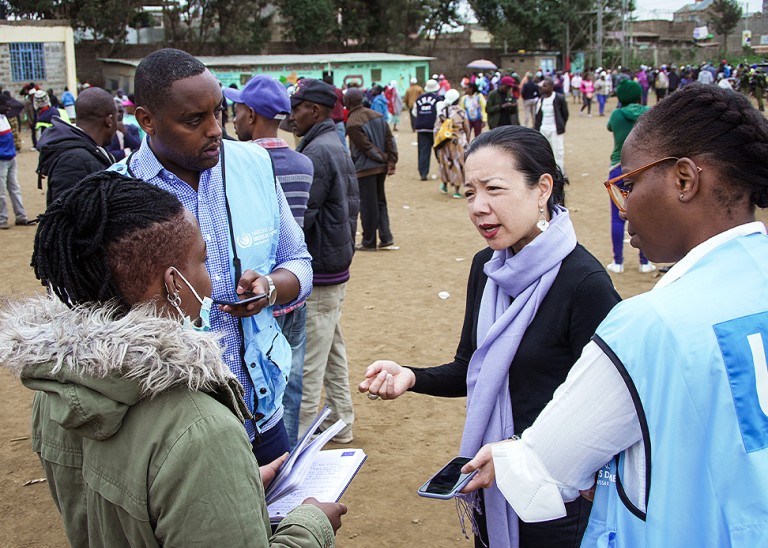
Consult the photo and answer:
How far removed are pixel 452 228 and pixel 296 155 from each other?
7.23 meters

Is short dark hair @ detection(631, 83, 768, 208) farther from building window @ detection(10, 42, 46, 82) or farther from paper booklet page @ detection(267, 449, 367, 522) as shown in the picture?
building window @ detection(10, 42, 46, 82)

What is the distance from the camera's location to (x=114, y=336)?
5.18 ft

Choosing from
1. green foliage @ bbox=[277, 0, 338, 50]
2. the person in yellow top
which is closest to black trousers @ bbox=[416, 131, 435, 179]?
the person in yellow top

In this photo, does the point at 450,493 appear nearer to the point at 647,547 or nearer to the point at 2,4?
the point at 647,547

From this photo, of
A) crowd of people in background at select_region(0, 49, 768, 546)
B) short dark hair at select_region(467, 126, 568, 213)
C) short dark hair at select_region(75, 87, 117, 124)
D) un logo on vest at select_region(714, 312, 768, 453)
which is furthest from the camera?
short dark hair at select_region(75, 87, 117, 124)

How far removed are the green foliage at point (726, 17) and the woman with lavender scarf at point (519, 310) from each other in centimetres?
7064

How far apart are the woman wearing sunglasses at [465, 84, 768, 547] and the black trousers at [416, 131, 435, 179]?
1389cm

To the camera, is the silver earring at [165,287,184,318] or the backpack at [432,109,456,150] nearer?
the silver earring at [165,287,184,318]

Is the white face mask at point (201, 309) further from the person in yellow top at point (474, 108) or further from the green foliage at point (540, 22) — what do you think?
the green foliage at point (540, 22)

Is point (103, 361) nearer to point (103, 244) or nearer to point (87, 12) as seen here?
point (103, 244)

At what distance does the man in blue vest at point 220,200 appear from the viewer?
2.61 metres

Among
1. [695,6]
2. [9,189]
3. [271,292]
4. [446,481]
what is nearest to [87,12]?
[9,189]

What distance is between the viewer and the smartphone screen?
2.10 m

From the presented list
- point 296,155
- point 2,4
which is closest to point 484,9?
point 2,4
